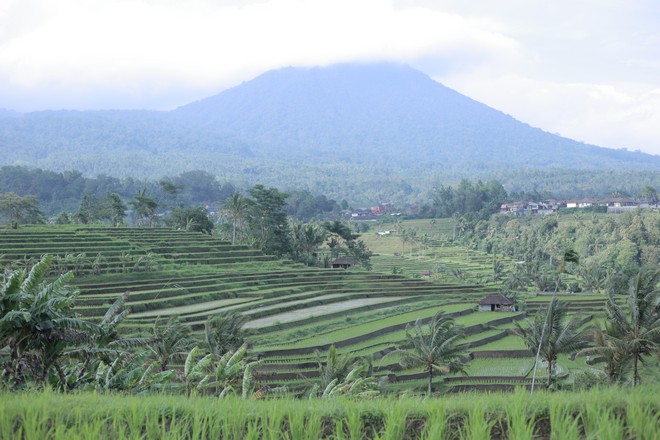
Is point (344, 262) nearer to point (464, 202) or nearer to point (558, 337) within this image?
point (558, 337)

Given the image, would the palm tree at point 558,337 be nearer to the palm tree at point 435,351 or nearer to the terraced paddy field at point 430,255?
the palm tree at point 435,351

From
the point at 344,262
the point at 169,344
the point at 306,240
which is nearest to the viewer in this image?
the point at 169,344

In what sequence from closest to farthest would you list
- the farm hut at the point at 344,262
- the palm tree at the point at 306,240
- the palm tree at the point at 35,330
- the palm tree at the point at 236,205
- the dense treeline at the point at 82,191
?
the palm tree at the point at 35,330, the palm tree at the point at 236,205, the farm hut at the point at 344,262, the palm tree at the point at 306,240, the dense treeline at the point at 82,191

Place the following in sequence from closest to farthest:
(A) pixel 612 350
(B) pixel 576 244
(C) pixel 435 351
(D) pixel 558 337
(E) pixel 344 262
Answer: (A) pixel 612 350 → (D) pixel 558 337 → (C) pixel 435 351 → (E) pixel 344 262 → (B) pixel 576 244

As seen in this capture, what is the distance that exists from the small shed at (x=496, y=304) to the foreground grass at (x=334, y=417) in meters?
31.4

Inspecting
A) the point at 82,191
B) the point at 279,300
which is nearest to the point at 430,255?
the point at 279,300

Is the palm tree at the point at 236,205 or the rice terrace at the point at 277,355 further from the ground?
the palm tree at the point at 236,205

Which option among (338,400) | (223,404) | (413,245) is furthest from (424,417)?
A: (413,245)

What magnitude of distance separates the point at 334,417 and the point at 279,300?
1079 inches

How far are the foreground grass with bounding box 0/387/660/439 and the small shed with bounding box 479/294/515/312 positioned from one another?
31392mm

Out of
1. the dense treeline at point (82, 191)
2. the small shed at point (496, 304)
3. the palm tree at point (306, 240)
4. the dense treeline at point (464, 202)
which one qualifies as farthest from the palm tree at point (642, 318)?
the dense treeline at point (464, 202)

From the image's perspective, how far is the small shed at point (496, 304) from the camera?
118 ft

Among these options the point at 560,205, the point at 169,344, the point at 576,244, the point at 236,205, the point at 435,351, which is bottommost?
the point at 435,351

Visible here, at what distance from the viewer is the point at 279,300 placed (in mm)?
32156
